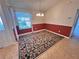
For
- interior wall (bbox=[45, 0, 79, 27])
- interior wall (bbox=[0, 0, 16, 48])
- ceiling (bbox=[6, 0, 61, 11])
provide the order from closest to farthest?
interior wall (bbox=[0, 0, 16, 48]), ceiling (bbox=[6, 0, 61, 11]), interior wall (bbox=[45, 0, 79, 27])

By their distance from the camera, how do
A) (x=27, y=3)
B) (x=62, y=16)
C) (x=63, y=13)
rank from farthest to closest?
1. (x=62, y=16)
2. (x=63, y=13)
3. (x=27, y=3)

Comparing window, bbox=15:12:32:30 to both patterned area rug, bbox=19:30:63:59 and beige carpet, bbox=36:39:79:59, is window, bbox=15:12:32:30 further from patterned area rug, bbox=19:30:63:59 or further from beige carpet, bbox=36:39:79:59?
beige carpet, bbox=36:39:79:59

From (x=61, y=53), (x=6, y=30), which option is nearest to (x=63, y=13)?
(x=61, y=53)

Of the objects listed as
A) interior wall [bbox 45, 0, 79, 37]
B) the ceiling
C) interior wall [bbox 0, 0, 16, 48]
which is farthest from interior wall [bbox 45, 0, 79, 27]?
interior wall [bbox 0, 0, 16, 48]

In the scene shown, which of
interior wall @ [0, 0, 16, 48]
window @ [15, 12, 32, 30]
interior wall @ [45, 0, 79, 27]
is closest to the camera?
interior wall @ [0, 0, 16, 48]

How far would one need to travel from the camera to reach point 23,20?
5180 millimetres

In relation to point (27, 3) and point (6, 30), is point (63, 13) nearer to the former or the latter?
point (27, 3)

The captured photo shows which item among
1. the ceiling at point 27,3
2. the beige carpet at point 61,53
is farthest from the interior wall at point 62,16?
the beige carpet at point 61,53

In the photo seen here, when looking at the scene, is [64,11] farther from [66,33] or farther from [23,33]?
[23,33]

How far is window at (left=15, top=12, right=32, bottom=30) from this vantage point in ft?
15.9

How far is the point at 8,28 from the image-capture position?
3.19m

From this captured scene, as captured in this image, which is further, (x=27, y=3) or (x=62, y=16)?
(x=62, y=16)

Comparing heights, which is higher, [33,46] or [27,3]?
[27,3]

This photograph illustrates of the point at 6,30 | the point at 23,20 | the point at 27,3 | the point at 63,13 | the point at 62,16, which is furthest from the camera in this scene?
the point at 23,20
